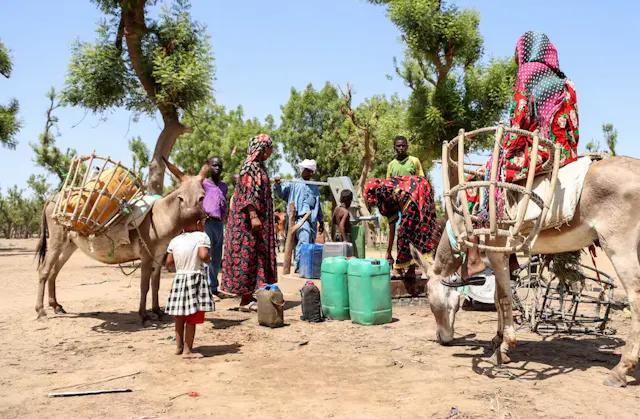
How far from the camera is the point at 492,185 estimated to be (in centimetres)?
418

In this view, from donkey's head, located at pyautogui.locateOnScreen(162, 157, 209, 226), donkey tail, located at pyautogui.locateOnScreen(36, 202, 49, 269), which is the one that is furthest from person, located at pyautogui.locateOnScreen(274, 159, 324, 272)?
donkey tail, located at pyautogui.locateOnScreen(36, 202, 49, 269)

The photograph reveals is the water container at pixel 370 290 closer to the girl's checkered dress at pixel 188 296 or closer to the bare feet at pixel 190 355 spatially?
the girl's checkered dress at pixel 188 296

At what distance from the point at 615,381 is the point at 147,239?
5479mm

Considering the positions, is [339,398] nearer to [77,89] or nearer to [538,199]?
[538,199]

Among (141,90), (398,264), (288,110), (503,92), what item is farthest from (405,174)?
(288,110)

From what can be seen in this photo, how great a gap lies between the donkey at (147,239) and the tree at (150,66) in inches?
251

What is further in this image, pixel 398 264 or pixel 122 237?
pixel 398 264

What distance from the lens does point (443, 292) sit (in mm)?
5441

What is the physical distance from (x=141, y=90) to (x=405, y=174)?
31.5 ft

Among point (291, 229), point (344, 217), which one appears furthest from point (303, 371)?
point (291, 229)

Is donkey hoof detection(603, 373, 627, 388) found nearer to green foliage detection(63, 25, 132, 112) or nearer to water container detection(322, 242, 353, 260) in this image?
water container detection(322, 242, 353, 260)

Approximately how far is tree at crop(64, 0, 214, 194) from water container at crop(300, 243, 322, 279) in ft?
19.7

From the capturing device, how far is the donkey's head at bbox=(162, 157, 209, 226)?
6594 mm

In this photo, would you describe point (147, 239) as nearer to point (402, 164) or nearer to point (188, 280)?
point (188, 280)
